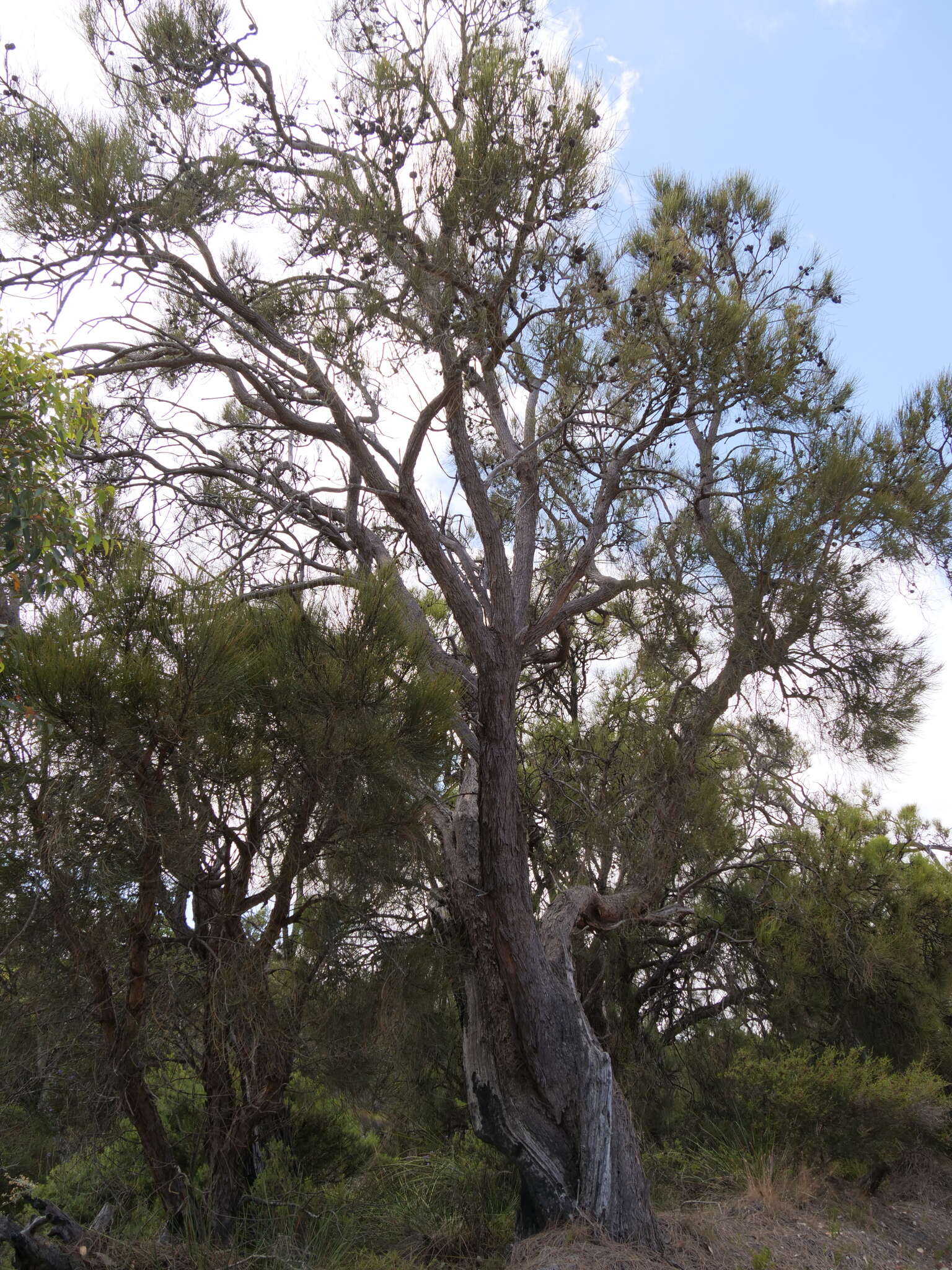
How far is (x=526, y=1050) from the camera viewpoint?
4.52 metres

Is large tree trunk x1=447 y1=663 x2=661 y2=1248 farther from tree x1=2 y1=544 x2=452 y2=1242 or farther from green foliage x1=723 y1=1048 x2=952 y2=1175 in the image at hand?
green foliage x1=723 y1=1048 x2=952 y2=1175

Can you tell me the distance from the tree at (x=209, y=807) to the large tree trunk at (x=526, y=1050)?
524 millimetres

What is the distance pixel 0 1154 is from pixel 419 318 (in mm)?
5131

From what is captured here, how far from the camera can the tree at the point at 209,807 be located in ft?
10.9

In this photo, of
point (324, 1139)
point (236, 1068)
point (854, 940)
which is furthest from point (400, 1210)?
point (854, 940)

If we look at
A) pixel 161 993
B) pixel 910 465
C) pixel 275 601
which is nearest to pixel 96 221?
pixel 275 601

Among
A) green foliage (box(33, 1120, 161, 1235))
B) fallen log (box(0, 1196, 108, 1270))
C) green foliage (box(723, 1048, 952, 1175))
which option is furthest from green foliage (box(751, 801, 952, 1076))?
fallen log (box(0, 1196, 108, 1270))

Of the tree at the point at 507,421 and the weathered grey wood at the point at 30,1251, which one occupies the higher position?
the tree at the point at 507,421

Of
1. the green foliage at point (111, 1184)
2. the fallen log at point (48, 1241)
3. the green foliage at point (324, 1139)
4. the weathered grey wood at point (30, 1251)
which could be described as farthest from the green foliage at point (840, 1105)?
the weathered grey wood at point (30, 1251)

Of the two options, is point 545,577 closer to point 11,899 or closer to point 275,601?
point 275,601

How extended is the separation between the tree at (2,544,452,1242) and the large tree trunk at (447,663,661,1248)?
524mm

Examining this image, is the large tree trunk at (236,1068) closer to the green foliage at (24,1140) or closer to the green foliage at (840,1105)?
the green foliage at (24,1140)

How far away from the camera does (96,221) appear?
3936 millimetres

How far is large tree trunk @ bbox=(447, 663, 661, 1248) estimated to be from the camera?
4.32 m
